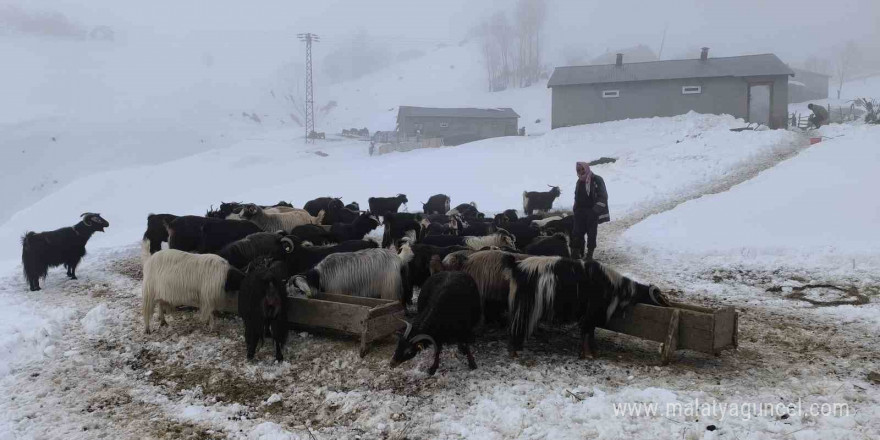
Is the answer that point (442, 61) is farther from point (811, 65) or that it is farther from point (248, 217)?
point (248, 217)

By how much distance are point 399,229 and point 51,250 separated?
6032mm

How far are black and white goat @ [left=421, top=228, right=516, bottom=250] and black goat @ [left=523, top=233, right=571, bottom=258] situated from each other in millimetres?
346

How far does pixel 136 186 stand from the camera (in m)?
30.8

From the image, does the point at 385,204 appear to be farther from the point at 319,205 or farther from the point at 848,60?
the point at 848,60

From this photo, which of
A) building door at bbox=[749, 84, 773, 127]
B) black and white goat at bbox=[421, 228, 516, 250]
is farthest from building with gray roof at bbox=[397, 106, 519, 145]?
black and white goat at bbox=[421, 228, 516, 250]

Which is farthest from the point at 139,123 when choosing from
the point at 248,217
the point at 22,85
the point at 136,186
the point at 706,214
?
the point at 706,214

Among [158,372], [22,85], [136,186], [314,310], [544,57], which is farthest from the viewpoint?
[544,57]

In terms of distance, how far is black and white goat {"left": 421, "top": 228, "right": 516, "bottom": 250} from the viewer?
8.83 meters

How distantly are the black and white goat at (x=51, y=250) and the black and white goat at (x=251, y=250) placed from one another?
3.81m

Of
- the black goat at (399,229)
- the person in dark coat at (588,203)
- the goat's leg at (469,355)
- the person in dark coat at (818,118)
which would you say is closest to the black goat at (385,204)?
the black goat at (399,229)

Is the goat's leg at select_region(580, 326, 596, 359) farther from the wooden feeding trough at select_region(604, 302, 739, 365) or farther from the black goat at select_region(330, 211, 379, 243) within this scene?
the black goat at select_region(330, 211, 379, 243)

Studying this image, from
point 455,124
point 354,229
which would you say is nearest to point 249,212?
point 354,229

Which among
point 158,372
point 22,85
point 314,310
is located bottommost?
point 158,372

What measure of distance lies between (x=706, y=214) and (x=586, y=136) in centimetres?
2007
